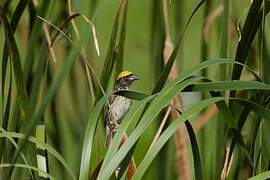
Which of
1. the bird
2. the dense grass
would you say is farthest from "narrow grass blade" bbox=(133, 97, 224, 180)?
the bird

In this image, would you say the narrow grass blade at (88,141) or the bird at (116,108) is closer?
the narrow grass blade at (88,141)

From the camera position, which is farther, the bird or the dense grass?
the bird

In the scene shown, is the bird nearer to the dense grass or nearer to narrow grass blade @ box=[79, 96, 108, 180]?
the dense grass

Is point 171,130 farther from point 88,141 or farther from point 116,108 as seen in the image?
point 116,108

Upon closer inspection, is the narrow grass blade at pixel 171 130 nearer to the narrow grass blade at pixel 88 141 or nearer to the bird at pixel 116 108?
the narrow grass blade at pixel 88 141

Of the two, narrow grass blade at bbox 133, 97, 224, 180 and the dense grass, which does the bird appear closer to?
the dense grass

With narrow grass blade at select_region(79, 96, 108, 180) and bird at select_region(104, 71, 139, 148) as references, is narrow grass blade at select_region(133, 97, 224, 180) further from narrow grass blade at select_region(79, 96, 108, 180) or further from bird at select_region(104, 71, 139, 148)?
bird at select_region(104, 71, 139, 148)

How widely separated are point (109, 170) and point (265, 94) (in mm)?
255

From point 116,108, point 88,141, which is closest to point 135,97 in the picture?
point 88,141

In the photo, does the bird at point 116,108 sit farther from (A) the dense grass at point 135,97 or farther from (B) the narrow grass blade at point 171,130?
(B) the narrow grass blade at point 171,130

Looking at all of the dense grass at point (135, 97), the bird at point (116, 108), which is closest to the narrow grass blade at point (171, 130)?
the dense grass at point (135, 97)

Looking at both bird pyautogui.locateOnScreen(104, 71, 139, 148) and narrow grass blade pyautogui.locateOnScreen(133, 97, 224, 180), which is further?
bird pyautogui.locateOnScreen(104, 71, 139, 148)

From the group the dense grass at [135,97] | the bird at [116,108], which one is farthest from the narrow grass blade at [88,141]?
the bird at [116,108]

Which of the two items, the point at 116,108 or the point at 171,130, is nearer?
the point at 171,130
